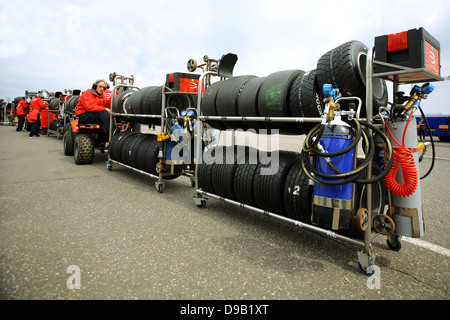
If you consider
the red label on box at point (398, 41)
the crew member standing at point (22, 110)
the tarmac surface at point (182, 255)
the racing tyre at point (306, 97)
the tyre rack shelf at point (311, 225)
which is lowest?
the tarmac surface at point (182, 255)

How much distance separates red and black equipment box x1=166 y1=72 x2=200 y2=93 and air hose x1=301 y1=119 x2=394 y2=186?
313cm

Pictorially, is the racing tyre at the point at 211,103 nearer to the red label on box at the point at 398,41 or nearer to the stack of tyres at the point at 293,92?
the stack of tyres at the point at 293,92

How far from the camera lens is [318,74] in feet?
9.34

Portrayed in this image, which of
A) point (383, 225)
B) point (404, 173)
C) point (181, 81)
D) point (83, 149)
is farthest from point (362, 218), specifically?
point (83, 149)

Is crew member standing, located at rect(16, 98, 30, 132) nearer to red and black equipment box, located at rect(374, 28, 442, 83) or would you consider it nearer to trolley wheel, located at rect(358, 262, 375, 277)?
red and black equipment box, located at rect(374, 28, 442, 83)

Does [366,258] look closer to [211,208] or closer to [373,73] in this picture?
[373,73]

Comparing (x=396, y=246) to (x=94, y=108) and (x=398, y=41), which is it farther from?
(x=94, y=108)

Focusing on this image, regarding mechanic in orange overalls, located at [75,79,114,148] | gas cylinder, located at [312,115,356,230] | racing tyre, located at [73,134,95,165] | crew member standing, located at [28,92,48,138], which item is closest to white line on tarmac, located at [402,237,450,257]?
gas cylinder, located at [312,115,356,230]

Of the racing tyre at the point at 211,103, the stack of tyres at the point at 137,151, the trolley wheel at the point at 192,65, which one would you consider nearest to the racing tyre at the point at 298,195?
the racing tyre at the point at 211,103

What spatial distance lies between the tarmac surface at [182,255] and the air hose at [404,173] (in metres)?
0.73

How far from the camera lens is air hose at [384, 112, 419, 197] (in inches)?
102

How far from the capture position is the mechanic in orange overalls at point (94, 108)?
7.52 metres
